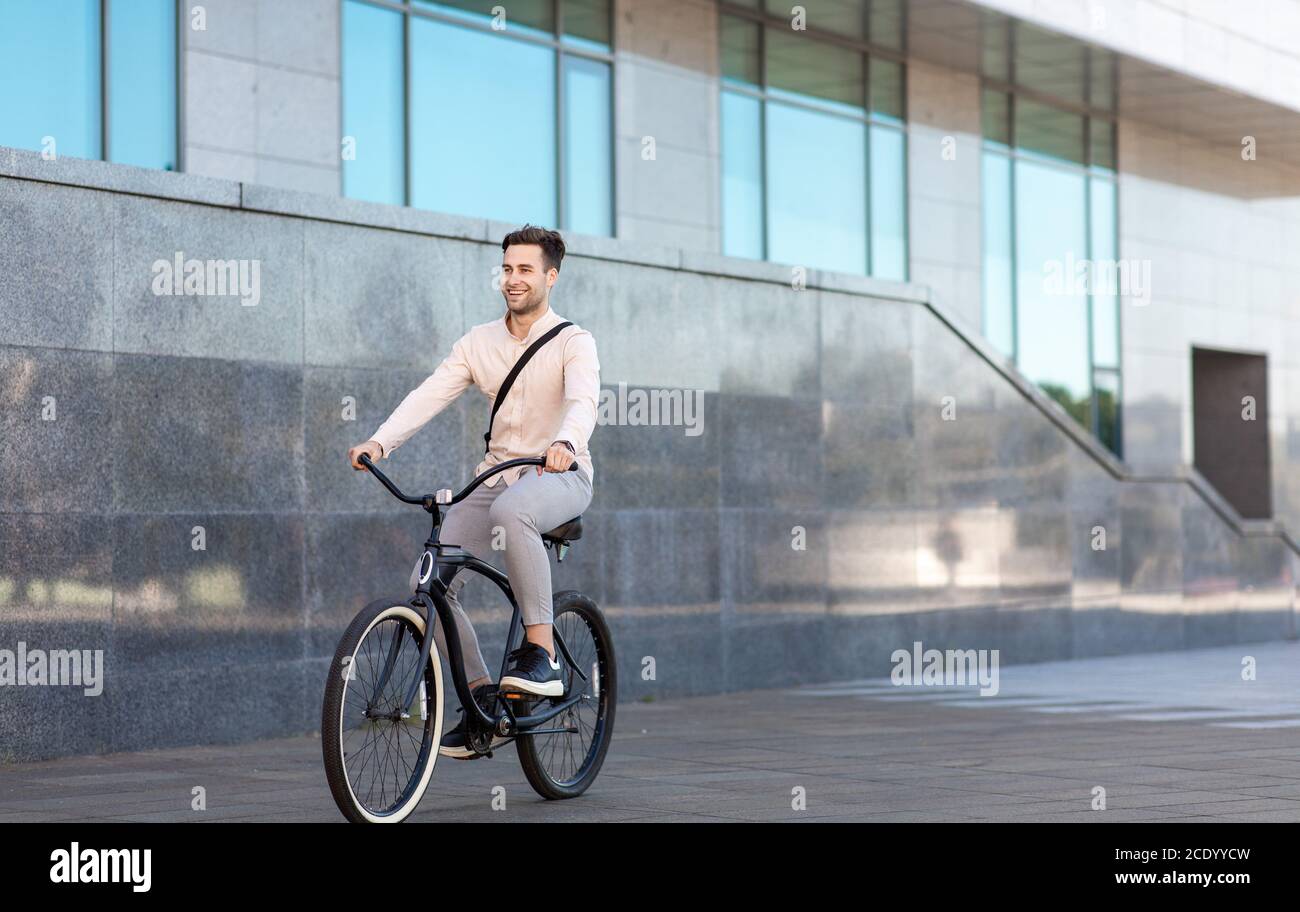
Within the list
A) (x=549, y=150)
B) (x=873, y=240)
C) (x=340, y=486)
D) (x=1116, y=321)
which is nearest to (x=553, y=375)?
(x=340, y=486)

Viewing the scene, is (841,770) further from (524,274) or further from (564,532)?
(524,274)

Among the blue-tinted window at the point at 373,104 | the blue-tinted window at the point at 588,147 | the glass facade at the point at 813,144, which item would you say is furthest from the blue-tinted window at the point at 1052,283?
the blue-tinted window at the point at 373,104

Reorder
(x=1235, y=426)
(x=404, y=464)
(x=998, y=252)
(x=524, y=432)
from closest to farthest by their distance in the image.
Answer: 1. (x=524, y=432)
2. (x=404, y=464)
3. (x=998, y=252)
4. (x=1235, y=426)

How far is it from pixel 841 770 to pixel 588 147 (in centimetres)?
1007

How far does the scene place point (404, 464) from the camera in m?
11.8

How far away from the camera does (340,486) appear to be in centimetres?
1135

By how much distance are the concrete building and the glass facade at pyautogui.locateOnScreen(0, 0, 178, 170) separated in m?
0.03

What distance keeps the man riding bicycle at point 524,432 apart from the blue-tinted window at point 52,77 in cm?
676

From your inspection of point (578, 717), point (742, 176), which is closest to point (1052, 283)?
point (742, 176)

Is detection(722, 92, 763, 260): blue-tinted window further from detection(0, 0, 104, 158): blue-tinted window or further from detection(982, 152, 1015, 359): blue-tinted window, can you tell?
detection(0, 0, 104, 158): blue-tinted window

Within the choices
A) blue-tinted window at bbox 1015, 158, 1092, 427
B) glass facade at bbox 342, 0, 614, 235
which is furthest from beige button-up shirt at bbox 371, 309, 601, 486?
blue-tinted window at bbox 1015, 158, 1092, 427

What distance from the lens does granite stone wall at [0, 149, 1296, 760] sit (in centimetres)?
995

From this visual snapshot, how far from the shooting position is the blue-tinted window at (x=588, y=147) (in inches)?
694

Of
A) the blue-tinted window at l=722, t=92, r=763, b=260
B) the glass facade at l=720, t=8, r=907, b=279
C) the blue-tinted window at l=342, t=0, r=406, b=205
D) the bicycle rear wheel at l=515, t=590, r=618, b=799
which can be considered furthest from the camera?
the glass facade at l=720, t=8, r=907, b=279
